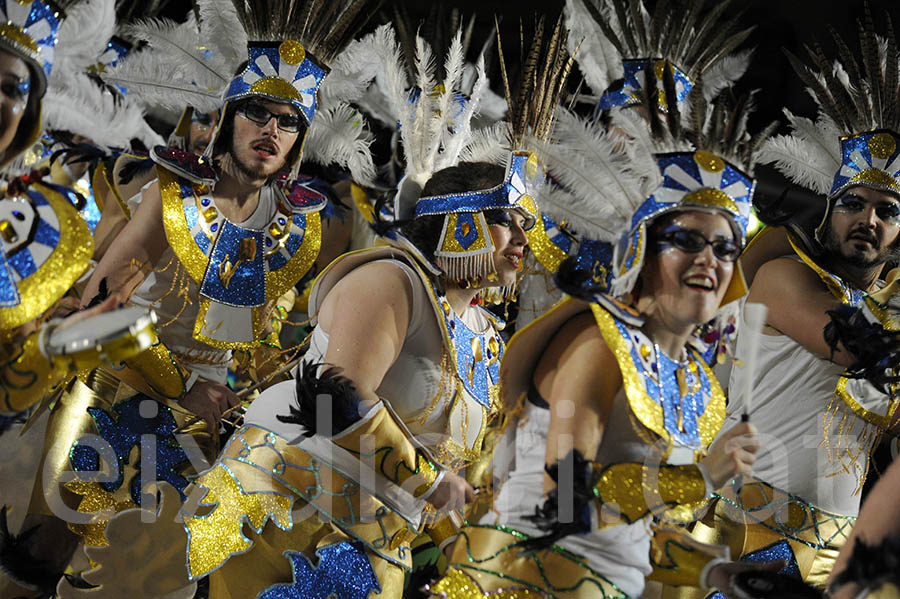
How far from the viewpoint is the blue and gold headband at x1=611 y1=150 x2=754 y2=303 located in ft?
7.99

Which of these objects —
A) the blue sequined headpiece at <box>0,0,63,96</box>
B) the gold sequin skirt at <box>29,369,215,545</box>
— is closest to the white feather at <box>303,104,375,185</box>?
the gold sequin skirt at <box>29,369,215,545</box>

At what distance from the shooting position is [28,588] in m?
3.33

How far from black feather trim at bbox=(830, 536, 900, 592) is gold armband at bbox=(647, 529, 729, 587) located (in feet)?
0.85

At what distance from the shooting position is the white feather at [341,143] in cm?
382

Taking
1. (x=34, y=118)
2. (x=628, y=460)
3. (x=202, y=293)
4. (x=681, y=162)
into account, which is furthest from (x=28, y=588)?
(x=681, y=162)

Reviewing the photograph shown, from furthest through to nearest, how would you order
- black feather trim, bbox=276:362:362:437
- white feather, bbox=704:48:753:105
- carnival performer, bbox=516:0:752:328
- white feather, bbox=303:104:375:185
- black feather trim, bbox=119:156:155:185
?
white feather, bbox=303:104:375:185 < black feather trim, bbox=119:156:155:185 < white feather, bbox=704:48:753:105 < carnival performer, bbox=516:0:752:328 < black feather trim, bbox=276:362:362:437

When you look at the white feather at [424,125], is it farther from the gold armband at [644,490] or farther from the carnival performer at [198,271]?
the gold armband at [644,490]

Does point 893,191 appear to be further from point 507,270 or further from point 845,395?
point 507,270

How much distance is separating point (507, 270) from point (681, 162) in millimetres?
819

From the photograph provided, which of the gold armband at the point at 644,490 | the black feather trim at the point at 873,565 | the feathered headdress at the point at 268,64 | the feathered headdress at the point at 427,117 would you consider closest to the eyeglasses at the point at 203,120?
the feathered headdress at the point at 268,64

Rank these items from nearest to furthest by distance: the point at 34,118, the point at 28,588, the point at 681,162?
the point at 34,118, the point at 681,162, the point at 28,588

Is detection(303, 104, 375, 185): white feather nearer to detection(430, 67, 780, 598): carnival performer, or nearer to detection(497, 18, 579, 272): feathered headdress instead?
detection(497, 18, 579, 272): feathered headdress

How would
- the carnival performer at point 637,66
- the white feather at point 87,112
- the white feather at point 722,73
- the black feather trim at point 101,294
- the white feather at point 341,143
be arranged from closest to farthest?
the white feather at point 87,112 → the carnival performer at point 637,66 → the black feather trim at point 101,294 → the white feather at point 722,73 → the white feather at point 341,143

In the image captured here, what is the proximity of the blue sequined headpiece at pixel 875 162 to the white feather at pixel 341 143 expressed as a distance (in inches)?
63.2
